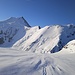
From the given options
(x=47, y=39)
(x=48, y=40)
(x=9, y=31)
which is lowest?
(x=48, y=40)

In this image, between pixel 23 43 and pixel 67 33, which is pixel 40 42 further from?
pixel 67 33

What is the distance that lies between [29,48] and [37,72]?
363ft

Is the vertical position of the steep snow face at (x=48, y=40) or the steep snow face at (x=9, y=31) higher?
the steep snow face at (x=9, y=31)

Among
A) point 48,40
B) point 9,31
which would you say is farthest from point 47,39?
point 9,31

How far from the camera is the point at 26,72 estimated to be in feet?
34.2

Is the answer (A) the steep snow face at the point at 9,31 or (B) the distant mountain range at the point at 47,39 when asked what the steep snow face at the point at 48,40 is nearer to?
(B) the distant mountain range at the point at 47,39

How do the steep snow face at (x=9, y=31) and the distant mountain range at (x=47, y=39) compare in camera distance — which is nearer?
the distant mountain range at (x=47, y=39)

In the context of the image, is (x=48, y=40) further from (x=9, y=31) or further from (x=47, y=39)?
(x=9, y=31)

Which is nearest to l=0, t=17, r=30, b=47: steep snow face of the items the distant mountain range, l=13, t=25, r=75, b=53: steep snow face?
the distant mountain range

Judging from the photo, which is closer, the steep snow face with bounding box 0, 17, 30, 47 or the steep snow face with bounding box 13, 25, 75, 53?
the steep snow face with bounding box 13, 25, 75, 53

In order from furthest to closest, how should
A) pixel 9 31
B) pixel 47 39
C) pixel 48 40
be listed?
1. pixel 9 31
2. pixel 47 39
3. pixel 48 40

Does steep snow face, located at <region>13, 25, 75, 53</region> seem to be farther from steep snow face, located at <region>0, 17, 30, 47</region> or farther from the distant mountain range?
steep snow face, located at <region>0, 17, 30, 47</region>

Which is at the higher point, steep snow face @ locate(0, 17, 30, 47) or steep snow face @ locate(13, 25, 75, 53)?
steep snow face @ locate(0, 17, 30, 47)

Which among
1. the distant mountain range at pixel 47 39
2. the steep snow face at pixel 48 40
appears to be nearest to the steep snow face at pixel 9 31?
the distant mountain range at pixel 47 39
